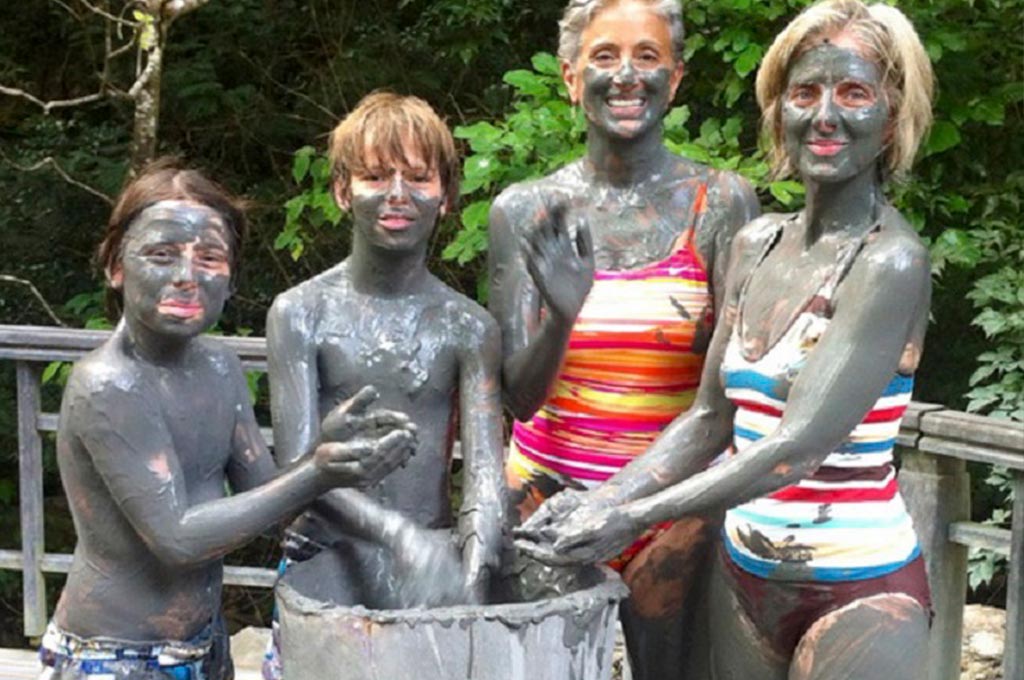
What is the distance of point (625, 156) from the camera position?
2369 millimetres

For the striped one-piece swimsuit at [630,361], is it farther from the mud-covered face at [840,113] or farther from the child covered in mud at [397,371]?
the mud-covered face at [840,113]

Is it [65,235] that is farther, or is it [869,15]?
[65,235]

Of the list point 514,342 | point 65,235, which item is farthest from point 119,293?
point 65,235

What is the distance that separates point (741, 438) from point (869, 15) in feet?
1.87

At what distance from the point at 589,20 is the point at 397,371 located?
23.3 inches

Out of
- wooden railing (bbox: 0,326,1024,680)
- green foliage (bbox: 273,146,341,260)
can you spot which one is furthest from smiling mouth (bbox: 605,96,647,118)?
green foliage (bbox: 273,146,341,260)

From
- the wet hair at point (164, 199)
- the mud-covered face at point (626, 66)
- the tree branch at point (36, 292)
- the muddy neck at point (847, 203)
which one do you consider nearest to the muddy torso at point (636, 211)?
the mud-covered face at point (626, 66)

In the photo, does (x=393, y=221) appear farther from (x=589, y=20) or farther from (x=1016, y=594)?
(x=1016, y=594)

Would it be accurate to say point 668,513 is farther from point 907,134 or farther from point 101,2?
point 101,2


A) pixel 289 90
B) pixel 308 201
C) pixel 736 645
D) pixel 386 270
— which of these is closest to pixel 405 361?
pixel 386 270

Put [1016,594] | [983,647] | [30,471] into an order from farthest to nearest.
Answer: [983,647] < [30,471] < [1016,594]

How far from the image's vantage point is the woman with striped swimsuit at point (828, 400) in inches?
75.6

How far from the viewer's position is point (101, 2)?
19.2ft

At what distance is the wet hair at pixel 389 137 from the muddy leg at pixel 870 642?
833mm
